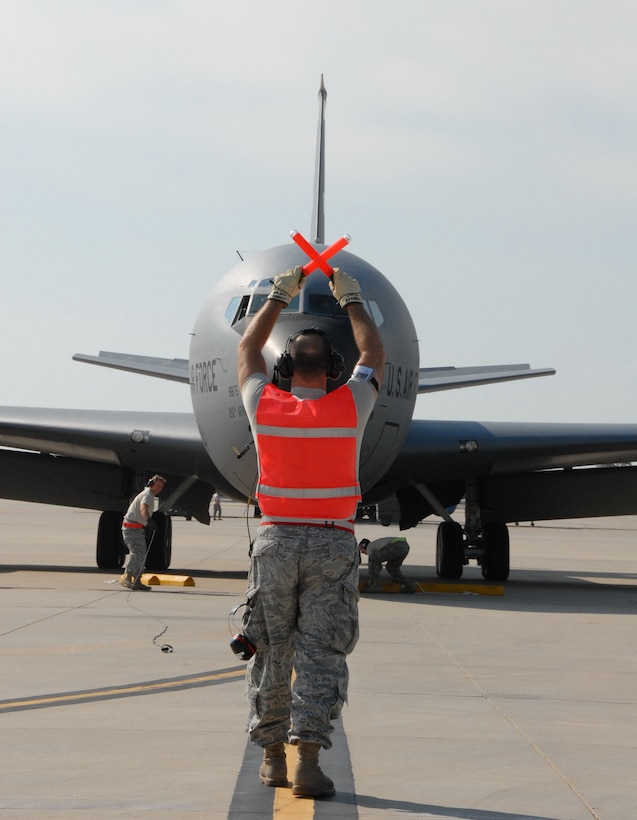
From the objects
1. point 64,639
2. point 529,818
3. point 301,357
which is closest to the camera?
point 529,818

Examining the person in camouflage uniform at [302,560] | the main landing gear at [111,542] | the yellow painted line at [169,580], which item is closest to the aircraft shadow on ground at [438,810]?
the person in camouflage uniform at [302,560]

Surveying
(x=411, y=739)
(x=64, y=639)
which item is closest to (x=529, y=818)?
(x=411, y=739)

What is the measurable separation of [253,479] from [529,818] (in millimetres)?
11067

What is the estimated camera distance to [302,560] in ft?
19.2

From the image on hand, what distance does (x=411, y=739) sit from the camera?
6.70m

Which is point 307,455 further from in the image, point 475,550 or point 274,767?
point 475,550

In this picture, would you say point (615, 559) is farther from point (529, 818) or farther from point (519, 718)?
point (529, 818)

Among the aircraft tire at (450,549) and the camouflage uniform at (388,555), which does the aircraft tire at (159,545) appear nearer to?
the camouflage uniform at (388,555)

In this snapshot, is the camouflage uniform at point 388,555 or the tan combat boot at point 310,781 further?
the camouflage uniform at point 388,555

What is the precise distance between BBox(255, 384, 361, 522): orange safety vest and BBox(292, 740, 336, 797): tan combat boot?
3.73 ft

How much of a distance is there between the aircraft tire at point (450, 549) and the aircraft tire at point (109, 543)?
5.57m

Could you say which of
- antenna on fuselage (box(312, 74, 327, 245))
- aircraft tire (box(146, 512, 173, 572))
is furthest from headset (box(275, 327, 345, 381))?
antenna on fuselage (box(312, 74, 327, 245))

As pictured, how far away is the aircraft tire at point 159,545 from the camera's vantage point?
19953mm

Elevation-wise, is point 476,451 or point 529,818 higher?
point 476,451
